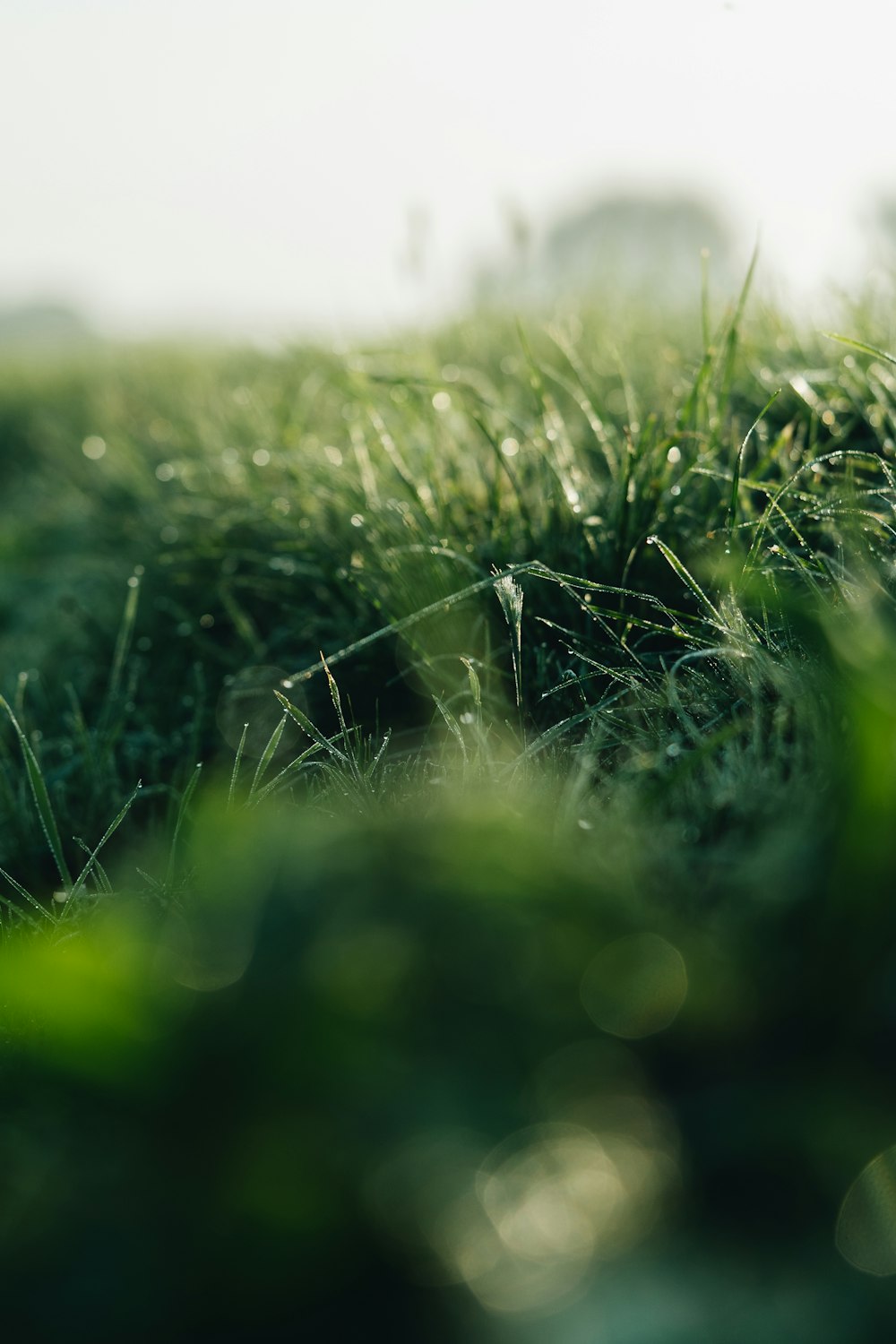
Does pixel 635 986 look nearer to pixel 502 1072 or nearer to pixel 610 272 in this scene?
pixel 502 1072

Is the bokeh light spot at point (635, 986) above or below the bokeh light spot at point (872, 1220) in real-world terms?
above

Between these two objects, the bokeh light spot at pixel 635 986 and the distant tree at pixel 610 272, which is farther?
the distant tree at pixel 610 272

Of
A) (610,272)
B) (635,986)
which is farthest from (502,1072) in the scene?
(610,272)

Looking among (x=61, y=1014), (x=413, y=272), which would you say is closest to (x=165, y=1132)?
(x=61, y=1014)

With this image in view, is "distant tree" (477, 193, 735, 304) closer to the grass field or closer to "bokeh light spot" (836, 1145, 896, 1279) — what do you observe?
the grass field

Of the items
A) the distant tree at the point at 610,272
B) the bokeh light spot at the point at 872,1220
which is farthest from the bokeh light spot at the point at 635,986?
the distant tree at the point at 610,272

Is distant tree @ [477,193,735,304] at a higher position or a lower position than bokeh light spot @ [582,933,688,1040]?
higher

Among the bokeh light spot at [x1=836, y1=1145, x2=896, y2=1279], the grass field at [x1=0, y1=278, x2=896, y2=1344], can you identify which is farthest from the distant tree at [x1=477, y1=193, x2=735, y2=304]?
the bokeh light spot at [x1=836, y1=1145, x2=896, y2=1279]

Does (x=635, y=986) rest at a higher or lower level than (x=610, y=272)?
lower

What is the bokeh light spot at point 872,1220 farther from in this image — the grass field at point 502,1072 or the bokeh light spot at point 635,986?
the bokeh light spot at point 635,986

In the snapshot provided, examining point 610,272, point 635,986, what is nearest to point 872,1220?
point 635,986

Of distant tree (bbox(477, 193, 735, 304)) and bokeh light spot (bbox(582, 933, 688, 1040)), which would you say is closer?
bokeh light spot (bbox(582, 933, 688, 1040))

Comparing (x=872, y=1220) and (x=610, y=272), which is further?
(x=610, y=272)

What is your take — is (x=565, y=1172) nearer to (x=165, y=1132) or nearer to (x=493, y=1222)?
(x=493, y=1222)
